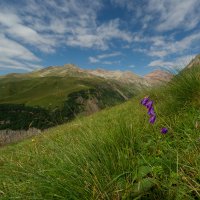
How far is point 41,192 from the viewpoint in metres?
3.21

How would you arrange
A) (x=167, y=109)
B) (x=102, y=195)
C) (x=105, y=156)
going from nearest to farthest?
(x=102, y=195), (x=105, y=156), (x=167, y=109)

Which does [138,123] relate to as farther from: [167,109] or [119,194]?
[119,194]

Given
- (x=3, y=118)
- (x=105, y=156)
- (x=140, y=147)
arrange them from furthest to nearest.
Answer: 1. (x=3, y=118)
2. (x=140, y=147)
3. (x=105, y=156)

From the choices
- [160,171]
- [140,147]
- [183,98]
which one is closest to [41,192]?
[160,171]

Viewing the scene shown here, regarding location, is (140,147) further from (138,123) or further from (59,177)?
(59,177)

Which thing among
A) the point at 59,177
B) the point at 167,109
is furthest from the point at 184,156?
the point at 167,109

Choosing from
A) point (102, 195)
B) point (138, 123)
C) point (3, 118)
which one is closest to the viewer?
point (102, 195)

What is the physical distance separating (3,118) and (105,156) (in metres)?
163

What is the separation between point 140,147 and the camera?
420cm

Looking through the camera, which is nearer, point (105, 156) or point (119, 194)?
point (119, 194)

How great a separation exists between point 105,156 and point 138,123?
187cm

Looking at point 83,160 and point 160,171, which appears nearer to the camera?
point 160,171

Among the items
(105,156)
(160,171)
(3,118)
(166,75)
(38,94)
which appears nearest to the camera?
(160,171)

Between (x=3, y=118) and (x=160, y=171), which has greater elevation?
(x=160, y=171)
